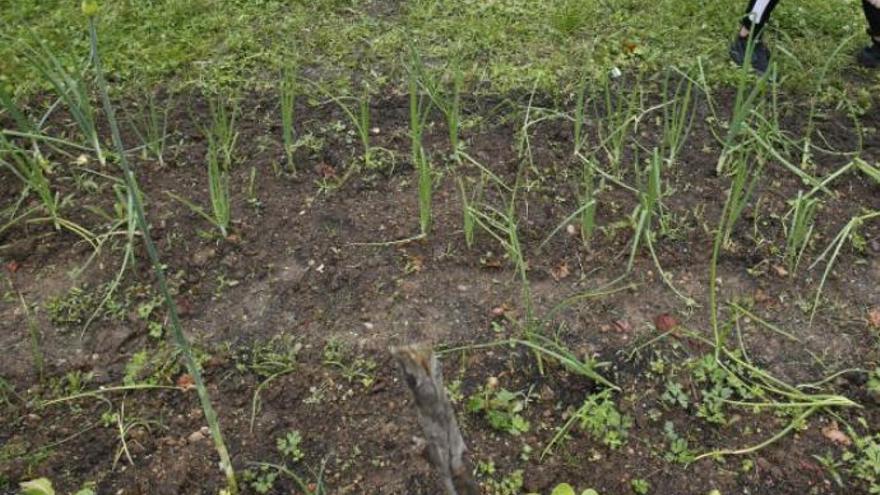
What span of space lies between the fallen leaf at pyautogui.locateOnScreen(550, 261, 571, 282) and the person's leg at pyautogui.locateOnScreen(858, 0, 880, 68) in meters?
1.71

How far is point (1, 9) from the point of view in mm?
3414

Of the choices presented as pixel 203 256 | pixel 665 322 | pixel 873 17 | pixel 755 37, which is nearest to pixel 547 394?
pixel 665 322

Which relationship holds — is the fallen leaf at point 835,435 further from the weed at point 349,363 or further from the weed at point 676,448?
the weed at point 349,363

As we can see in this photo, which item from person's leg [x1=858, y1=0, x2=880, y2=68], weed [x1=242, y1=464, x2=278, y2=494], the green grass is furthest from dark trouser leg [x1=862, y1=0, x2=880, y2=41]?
weed [x1=242, y1=464, x2=278, y2=494]

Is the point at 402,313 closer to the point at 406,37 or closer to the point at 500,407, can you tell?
the point at 500,407

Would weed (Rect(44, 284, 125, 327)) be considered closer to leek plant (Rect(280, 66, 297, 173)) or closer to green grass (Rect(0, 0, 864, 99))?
leek plant (Rect(280, 66, 297, 173))

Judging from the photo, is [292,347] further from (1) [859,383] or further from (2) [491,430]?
(1) [859,383]

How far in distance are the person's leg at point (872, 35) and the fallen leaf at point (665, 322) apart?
167 cm

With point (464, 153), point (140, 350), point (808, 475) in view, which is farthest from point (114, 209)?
point (808, 475)

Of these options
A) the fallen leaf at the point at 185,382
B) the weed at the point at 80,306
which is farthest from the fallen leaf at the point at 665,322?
the weed at the point at 80,306

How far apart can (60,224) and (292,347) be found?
A: 0.91m

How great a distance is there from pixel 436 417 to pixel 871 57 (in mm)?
2714

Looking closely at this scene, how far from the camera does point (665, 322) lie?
2.15 meters

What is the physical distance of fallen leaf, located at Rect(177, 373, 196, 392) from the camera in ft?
6.57
